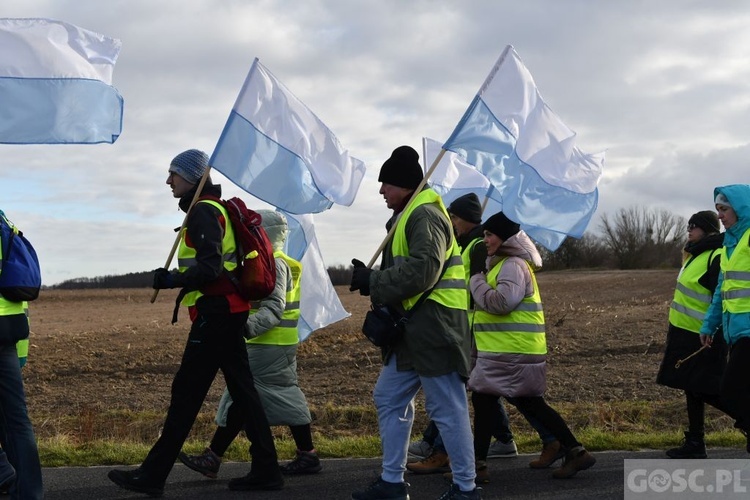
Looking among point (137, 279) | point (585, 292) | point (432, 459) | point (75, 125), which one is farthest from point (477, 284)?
point (137, 279)

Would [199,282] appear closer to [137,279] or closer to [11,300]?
[11,300]

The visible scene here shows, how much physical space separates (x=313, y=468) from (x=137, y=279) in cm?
5167

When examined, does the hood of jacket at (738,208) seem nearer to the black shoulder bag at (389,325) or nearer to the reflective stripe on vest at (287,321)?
the black shoulder bag at (389,325)

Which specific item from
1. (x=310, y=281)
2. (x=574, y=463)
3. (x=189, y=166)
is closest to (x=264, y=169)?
(x=189, y=166)

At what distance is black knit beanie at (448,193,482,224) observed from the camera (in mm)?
6988

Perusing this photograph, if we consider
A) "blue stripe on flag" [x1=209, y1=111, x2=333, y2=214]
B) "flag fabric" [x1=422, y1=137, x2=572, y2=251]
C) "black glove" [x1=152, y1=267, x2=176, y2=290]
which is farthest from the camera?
"flag fabric" [x1=422, y1=137, x2=572, y2=251]

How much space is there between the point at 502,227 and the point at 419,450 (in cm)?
191

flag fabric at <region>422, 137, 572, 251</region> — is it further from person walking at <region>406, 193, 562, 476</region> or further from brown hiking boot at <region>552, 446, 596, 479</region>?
brown hiking boot at <region>552, 446, 596, 479</region>

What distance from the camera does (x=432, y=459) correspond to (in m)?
6.62

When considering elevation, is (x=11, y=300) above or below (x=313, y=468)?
above

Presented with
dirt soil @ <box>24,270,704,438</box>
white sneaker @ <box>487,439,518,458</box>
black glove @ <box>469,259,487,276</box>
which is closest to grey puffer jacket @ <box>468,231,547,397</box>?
black glove @ <box>469,259,487,276</box>

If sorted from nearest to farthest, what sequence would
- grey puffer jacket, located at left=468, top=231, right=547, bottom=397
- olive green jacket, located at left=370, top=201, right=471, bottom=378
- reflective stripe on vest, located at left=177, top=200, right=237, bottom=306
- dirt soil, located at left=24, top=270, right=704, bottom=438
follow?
olive green jacket, located at left=370, top=201, right=471, bottom=378 < reflective stripe on vest, located at left=177, top=200, right=237, bottom=306 < grey puffer jacket, located at left=468, top=231, right=547, bottom=397 < dirt soil, located at left=24, top=270, right=704, bottom=438

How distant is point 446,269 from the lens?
5.56 meters

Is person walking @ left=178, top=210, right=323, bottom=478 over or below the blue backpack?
below
